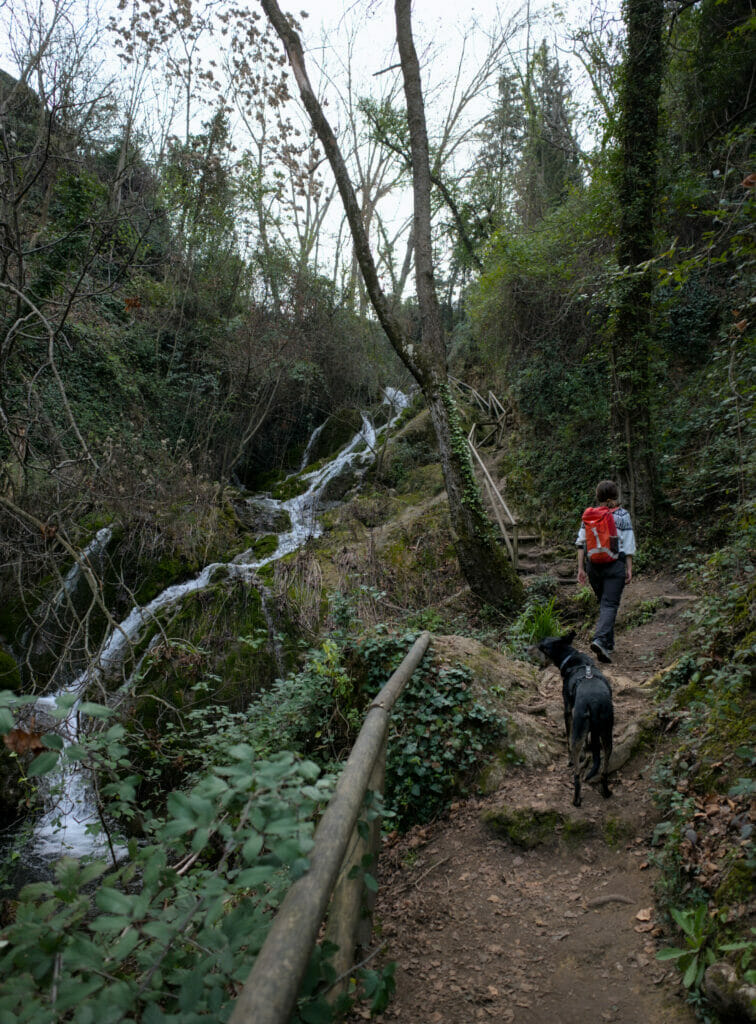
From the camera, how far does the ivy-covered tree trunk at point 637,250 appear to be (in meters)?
8.95

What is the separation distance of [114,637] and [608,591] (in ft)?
24.1

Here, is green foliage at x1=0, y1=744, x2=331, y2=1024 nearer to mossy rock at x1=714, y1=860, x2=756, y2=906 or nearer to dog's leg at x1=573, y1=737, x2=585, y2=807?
mossy rock at x1=714, y1=860, x2=756, y2=906

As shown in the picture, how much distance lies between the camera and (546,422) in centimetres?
1244

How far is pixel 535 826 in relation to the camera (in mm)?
3762

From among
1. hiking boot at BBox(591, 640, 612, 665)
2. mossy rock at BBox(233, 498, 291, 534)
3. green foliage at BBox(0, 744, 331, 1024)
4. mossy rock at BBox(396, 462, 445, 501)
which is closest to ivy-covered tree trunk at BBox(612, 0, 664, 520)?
hiking boot at BBox(591, 640, 612, 665)

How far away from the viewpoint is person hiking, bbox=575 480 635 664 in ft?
19.6

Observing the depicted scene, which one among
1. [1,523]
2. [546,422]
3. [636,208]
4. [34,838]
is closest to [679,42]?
[636,208]

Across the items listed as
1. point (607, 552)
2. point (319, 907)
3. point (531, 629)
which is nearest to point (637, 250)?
point (607, 552)

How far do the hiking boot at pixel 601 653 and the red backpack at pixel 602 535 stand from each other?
3.07 feet

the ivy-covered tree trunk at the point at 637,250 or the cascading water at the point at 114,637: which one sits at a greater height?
the ivy-covered tree trunk at the point at 637,250

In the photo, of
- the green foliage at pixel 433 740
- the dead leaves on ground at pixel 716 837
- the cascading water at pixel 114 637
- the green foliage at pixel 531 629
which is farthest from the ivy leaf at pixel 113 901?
the green foliage at pixel 531 629

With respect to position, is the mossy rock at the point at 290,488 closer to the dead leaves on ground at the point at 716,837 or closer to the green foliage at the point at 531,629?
the green foliage at the point at 531,629

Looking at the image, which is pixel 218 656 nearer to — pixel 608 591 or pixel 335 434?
pixel 608 591

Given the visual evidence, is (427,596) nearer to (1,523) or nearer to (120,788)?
(1,523)
